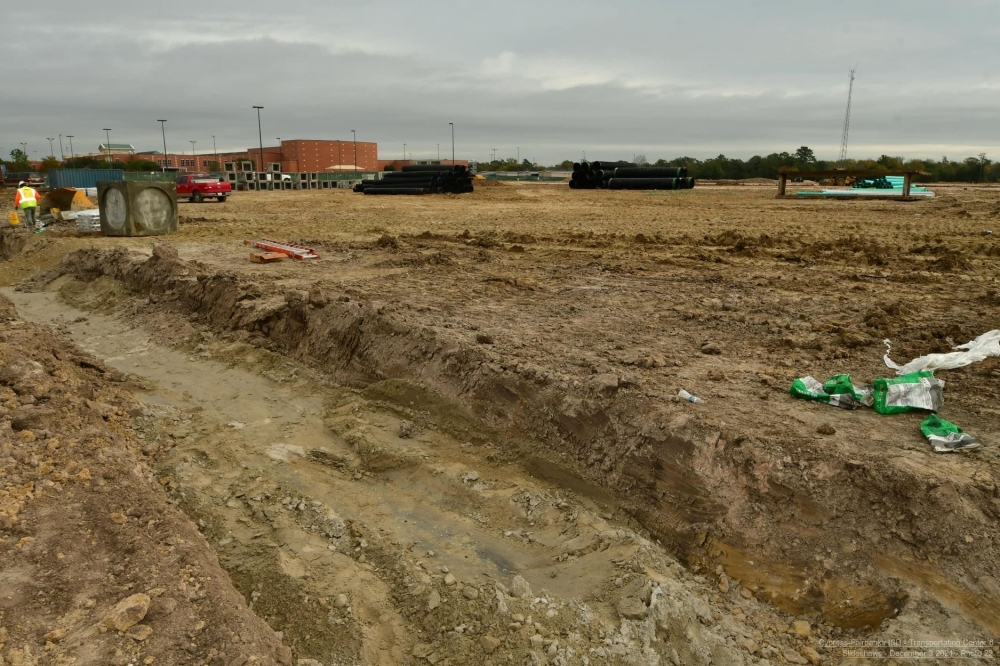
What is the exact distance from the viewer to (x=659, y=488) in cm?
454

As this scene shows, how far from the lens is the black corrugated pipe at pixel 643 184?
33938 mm

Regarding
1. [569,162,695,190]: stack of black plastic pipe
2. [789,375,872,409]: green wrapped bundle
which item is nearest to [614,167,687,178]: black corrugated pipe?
[569,162,695,190]: stack of black plastic pipe

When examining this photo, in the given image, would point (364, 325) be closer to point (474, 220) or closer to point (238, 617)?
point (238, 617)

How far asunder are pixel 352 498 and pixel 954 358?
5.15 m

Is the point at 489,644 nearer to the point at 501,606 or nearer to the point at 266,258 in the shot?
the point at 501,606

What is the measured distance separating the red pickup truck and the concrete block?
14.9 metres

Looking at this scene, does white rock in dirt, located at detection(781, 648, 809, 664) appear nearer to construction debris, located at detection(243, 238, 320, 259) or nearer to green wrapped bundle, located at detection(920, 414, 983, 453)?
green wrapped bundle, located at detection(920, 414, 983, 453)

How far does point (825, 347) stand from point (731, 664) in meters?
3.79

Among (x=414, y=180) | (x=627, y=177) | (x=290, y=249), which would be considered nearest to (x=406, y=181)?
(x=414, y=180)

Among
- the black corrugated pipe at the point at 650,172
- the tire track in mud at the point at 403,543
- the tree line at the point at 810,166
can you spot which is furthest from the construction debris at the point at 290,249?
the tree line at the point at 810,166

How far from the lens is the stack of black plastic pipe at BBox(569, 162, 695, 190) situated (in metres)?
34.1

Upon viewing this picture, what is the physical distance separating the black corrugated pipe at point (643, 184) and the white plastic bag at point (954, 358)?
29.0 meters

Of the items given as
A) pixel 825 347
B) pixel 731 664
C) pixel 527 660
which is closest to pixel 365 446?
pixel 527 660

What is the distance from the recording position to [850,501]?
400 cm
